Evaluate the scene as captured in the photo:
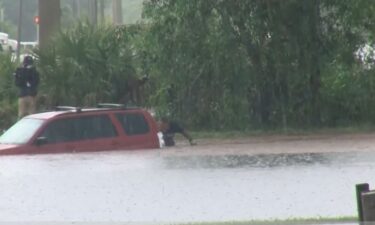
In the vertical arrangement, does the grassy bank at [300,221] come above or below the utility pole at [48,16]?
below

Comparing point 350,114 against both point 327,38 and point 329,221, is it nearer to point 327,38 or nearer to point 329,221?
point 327,38

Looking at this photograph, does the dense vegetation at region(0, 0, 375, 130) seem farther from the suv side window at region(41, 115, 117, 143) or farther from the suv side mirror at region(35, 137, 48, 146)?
the suv side mirror at region(35, 137, 48, 146)

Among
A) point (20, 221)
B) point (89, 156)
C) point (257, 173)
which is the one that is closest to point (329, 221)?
point (20, 221)

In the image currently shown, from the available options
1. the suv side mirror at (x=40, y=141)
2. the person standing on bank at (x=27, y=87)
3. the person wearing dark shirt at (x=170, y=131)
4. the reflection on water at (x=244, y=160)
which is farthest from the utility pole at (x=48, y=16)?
the reflection on water at (x=244, y=160)

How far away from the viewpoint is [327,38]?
28641 millimetres

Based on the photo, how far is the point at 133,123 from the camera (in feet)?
74.6

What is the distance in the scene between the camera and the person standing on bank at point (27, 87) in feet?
95.0

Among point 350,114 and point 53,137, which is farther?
point 350,114

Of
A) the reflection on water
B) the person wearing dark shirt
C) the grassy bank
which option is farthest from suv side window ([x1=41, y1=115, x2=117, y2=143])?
the grassy bank

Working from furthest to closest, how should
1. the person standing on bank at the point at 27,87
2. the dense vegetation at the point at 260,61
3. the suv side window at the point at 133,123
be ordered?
1. the person standing on bank at the point at 27,87
2. the dense vegetation at the point at 260,61
3. the suv side window at the point at 133,123

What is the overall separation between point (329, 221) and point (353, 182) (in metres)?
4.20

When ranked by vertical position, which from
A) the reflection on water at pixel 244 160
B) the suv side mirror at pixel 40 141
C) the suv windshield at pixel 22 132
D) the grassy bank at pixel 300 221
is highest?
the suv windshield at pixel 22 132

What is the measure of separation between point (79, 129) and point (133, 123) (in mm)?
1168

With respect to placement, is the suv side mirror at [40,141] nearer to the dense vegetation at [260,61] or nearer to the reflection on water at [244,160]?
the reflection on water at [244,160]
